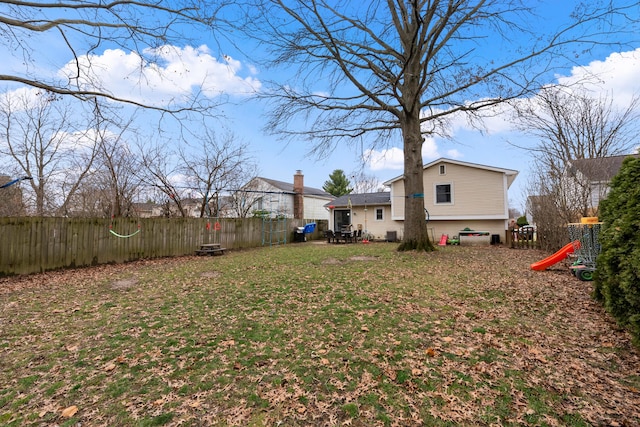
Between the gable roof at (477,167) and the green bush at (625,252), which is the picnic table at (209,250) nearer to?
the gable roof at (477,167)

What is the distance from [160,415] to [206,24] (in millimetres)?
6753

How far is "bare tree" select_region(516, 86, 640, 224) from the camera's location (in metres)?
10.4

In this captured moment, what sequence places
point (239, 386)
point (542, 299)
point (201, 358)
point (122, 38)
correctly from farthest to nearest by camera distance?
point (122, 38) < point (542, 299) < point (201, 358) < point (239, 386)

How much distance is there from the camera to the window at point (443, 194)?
1711 centimetres

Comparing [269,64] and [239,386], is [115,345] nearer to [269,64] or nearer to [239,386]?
[239,386]

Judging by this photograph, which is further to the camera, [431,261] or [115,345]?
[431,261]

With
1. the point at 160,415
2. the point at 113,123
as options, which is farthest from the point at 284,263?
the point at 160,415

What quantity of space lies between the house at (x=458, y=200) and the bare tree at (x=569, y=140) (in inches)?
99.4

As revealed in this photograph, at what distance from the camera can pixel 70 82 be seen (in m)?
6.20

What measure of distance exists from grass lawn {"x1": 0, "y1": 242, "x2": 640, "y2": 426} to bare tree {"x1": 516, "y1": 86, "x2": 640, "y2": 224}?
6.17m

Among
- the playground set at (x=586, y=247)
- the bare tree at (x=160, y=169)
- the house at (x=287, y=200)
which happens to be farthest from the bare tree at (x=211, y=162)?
the playground set at (x=586, y=247)

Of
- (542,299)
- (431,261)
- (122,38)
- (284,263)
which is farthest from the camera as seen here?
(284,263)

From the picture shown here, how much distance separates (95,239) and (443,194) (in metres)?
16.9

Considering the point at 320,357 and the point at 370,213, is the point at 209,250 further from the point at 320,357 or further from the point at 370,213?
the point at 370,213
